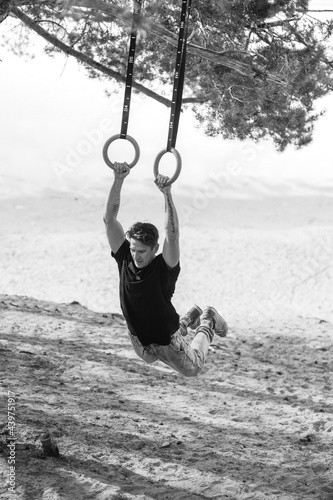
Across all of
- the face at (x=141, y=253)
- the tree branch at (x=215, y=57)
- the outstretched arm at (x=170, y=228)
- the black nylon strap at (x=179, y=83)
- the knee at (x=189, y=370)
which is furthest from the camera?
the tree branch at (x=215, y=57)

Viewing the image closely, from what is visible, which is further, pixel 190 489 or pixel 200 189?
pixel 200 189

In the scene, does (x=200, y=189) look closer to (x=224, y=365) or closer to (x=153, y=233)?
(x=224, y=365)

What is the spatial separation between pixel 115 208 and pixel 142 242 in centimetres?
30

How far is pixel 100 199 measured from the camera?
1989 centimetres

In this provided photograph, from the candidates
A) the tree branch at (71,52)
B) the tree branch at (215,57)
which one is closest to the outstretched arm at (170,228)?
the tree branch at (215,57)

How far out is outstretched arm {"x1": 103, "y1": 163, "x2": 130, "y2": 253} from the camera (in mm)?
4543

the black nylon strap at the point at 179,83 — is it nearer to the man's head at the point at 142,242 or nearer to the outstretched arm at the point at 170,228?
the outstretched arm at the point at 170,228

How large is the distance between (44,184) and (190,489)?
16.6 meters

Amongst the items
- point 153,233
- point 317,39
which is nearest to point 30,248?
point 317,39

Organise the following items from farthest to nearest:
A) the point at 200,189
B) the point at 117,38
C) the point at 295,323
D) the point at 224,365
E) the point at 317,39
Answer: the point at 200,189
the point at 295,323
the point at 224,365
the point at 117,38
the point at 317,39

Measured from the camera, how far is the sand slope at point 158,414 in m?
5.22

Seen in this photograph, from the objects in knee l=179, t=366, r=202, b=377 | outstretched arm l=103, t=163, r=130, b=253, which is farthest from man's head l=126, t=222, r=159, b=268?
knee l=179, t=366, r=202, b=377

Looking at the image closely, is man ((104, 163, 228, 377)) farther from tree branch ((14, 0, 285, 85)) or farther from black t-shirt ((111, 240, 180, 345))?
tree branch ((14, 0, 285, 85))

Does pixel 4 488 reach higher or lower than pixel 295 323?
lower
